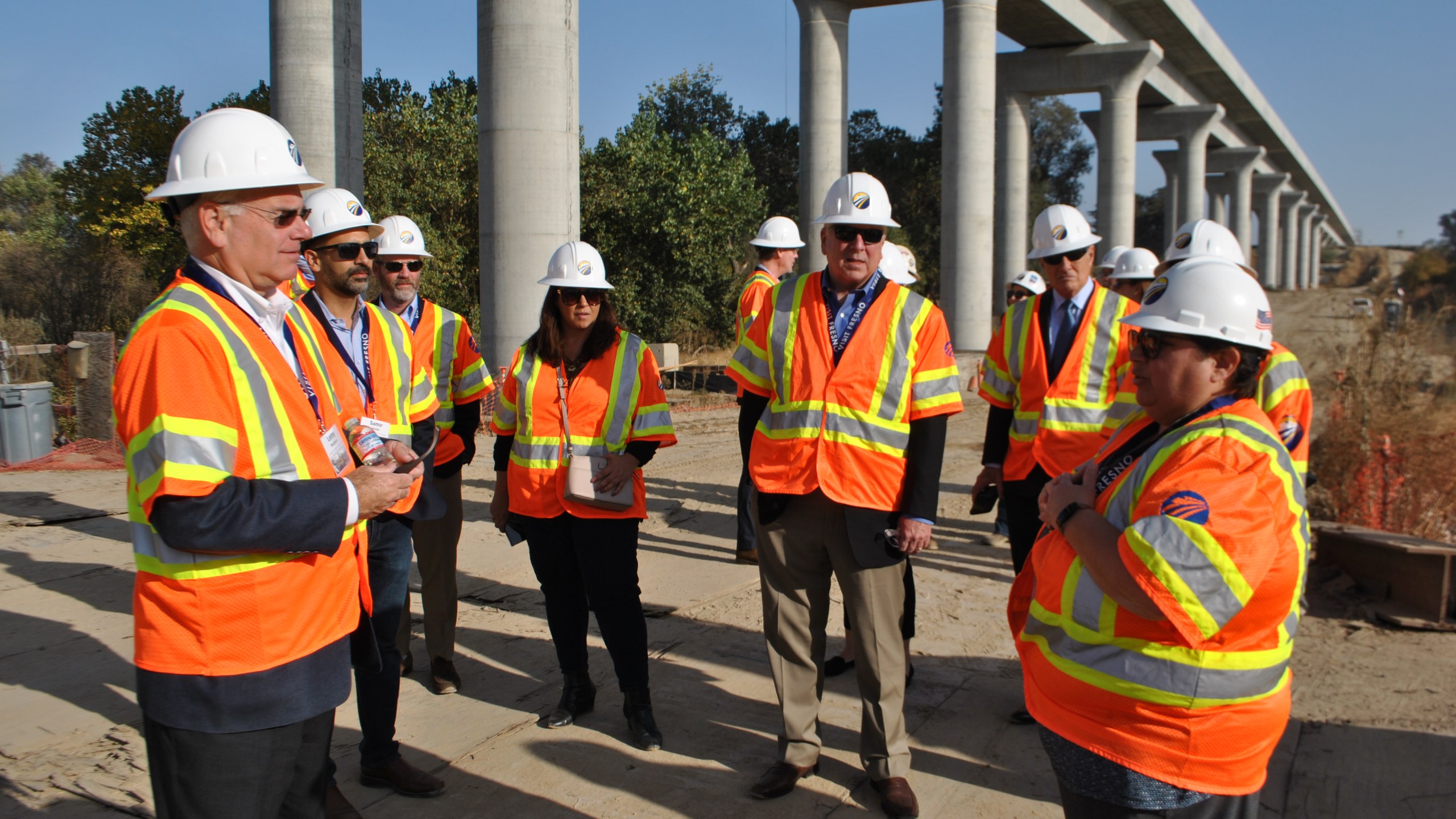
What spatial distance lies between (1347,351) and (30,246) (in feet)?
88.6

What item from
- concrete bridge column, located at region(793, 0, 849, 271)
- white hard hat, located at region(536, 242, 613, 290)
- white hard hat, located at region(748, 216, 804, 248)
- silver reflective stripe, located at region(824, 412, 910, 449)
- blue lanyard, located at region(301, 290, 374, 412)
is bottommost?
silver reflective stripe, located at region(824, 412, 910, 449)

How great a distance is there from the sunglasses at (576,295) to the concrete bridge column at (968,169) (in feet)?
59.3

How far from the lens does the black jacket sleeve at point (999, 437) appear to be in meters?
4.83

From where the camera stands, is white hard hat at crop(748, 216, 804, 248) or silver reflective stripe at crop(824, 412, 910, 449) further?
white hard hat at crop(748, 216, 804, 248)

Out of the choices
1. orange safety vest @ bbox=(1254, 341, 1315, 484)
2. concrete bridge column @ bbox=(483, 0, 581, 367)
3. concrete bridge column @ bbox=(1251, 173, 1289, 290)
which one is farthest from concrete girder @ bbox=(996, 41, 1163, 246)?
concrete bridge column @ bbox=(1251, 173, 1289, 290)

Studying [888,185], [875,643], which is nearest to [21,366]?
[875,643]

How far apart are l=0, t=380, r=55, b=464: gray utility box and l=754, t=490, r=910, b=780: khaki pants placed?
1000cm

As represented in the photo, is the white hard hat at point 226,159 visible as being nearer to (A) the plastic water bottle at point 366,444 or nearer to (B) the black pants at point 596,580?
(A) the plastic water bottle at point 366,444

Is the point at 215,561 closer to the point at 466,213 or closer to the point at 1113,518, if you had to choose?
the point at 1113,518

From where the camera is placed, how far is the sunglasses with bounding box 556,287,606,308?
14.0 feet

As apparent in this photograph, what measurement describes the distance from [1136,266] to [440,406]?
4.37 m

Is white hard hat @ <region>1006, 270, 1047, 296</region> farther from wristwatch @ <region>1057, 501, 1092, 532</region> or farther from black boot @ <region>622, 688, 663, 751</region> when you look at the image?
wristwatch @ <region>1057, 501, 1092, 532</region>

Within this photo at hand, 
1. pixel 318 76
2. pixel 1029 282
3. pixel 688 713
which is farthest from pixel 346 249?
pixel 318 76

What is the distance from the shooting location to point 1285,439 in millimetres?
4660
